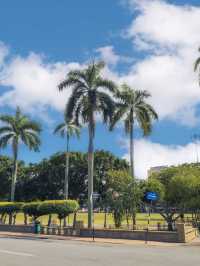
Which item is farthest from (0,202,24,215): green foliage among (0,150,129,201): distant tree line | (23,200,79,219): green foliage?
(0,150,129,201): distant tree line

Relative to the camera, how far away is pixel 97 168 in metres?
88.4

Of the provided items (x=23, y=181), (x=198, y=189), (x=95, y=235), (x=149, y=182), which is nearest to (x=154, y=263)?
(x=95, y=235)

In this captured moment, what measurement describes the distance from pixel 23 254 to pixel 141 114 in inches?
1131

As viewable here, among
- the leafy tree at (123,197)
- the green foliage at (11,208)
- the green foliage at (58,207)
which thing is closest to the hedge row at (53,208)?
the green foliage at (58,207)

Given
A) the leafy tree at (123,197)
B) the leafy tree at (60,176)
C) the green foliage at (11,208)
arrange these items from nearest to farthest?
the leafy tree at (123,197), the green foliage at (11,208), the leafy tree at (60,176)

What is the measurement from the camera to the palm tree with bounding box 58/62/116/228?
129 ft

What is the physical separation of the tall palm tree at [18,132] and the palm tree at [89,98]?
13644 millimetres

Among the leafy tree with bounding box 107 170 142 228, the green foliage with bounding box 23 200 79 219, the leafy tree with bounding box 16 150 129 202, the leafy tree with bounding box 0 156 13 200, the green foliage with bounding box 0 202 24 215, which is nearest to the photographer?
the leafy tree with bounding box 107 170 142 228

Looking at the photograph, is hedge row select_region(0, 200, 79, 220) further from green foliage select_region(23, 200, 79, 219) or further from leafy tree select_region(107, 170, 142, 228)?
leafy tree select_region(107, 170, 142, 228)

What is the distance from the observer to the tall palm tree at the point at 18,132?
51938 mm

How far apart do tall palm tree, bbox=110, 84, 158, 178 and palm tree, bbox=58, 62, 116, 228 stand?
4438mm

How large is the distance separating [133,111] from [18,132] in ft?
49.2

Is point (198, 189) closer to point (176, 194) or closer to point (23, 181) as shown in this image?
point (176, 194)

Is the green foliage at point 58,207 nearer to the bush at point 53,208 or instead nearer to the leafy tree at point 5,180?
the bush at point 53,208
